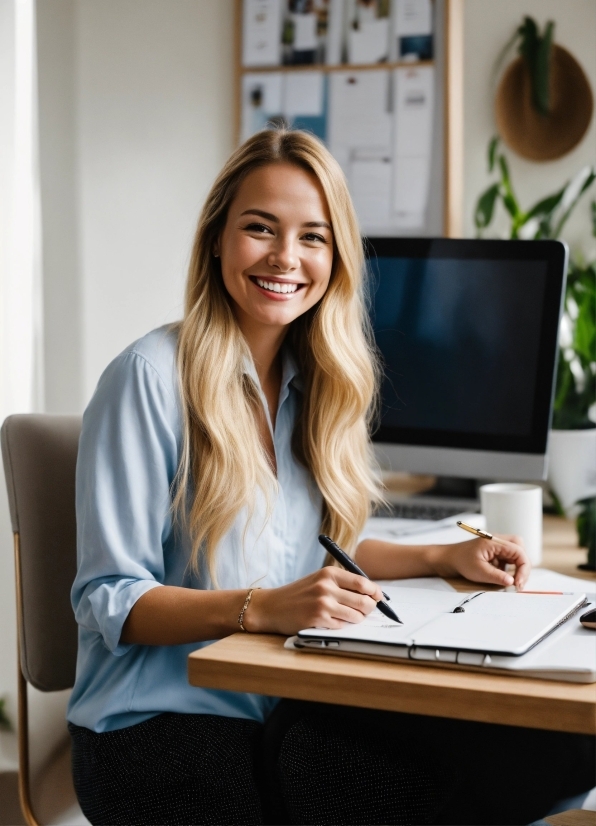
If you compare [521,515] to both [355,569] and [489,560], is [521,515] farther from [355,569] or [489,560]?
[355,569]

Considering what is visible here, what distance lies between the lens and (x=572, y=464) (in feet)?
6.14

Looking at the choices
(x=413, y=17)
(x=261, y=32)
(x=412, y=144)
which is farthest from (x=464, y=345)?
(x=261, y=32)

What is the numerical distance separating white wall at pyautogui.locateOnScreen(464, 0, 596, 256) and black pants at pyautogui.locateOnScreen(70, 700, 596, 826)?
4.88 ft

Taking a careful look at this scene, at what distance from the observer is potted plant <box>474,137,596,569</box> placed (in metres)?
1.87

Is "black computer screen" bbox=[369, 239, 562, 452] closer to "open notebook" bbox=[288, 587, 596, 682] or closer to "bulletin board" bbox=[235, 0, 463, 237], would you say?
"bulletin board" bbox=[235, 0, 463, 237]

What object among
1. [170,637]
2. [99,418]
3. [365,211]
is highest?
[365,211]

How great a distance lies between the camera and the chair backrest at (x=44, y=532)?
1277mm

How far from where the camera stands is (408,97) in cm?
234

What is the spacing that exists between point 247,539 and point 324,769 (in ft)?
1.10

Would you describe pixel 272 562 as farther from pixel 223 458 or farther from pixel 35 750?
pixel 35 750

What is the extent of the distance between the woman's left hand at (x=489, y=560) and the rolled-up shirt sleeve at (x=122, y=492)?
39cm

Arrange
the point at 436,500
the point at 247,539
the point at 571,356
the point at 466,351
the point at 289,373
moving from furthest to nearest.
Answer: the point at 571,356, the point at 436,500, the point at 466,351, the point at 289,373, the point at 247,539

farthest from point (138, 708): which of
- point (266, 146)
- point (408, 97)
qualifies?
point (408, 97)

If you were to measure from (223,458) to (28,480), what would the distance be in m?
0.31
